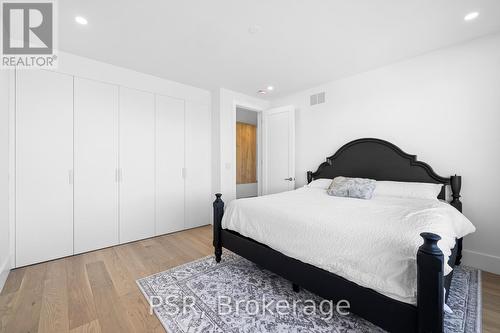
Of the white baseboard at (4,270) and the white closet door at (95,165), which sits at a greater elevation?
the white closet door at (95,165)

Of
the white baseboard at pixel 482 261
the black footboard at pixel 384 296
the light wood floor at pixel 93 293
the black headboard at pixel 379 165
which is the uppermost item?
the black headboard at pixel 379 165

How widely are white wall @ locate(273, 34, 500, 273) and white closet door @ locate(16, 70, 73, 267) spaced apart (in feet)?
13.2

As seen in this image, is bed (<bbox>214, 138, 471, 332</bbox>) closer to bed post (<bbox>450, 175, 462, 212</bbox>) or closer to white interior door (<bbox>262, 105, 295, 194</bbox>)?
bed post (<bbox>450, 175, 462, 212</bbox>)

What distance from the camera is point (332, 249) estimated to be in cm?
157

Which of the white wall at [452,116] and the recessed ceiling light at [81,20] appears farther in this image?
the white wall at [452,116]

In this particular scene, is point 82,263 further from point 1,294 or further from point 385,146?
point 385,146

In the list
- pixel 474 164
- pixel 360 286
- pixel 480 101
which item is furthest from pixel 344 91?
pixel 360 286

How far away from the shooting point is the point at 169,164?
3.64m

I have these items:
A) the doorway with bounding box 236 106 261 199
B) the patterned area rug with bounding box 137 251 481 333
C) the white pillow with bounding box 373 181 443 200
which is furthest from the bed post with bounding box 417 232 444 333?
the doorway with bounding box 236 106 261 199

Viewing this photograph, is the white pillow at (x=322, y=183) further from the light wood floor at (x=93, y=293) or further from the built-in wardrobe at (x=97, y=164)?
the built-in wardrobe at (x=97, y=164)

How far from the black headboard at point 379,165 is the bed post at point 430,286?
192 centimetres

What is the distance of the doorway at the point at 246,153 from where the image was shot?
18.5 ft

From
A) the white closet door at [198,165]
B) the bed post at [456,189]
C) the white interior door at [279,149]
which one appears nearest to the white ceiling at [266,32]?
the white closet door at [198,165]

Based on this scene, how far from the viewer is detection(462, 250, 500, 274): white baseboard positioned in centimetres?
230
